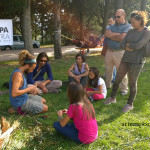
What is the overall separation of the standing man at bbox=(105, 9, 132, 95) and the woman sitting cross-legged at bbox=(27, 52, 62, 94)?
1.50 meters

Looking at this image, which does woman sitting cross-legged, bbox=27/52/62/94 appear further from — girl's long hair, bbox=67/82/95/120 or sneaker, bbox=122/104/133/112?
girl's long hair, bbox=67/82/95/120

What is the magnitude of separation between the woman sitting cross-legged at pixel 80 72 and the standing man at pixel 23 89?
4.84 feet

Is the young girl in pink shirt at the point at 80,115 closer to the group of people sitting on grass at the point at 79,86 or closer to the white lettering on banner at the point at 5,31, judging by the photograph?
the group of people sitting on grass at the point at 79,86

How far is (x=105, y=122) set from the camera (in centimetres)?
335

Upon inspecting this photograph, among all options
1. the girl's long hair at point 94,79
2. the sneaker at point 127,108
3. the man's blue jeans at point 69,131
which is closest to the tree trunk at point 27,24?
Answer: the girl's long hair at point 94,79

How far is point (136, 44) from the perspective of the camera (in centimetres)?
345

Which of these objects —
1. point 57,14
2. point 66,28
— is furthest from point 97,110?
point 66,28

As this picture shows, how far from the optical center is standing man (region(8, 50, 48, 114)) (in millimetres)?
3076

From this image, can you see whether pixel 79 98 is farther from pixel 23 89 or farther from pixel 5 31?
pixel 5 31

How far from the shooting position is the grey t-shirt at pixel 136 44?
3416 mm

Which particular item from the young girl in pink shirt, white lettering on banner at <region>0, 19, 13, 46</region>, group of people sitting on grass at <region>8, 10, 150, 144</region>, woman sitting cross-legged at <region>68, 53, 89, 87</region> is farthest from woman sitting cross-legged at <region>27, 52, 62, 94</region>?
the young girl in pink shirt

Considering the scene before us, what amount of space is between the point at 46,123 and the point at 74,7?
60.9 ft

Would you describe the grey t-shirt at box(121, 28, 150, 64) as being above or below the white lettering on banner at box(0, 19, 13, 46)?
below

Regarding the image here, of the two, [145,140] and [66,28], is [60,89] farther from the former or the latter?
[66,28]
